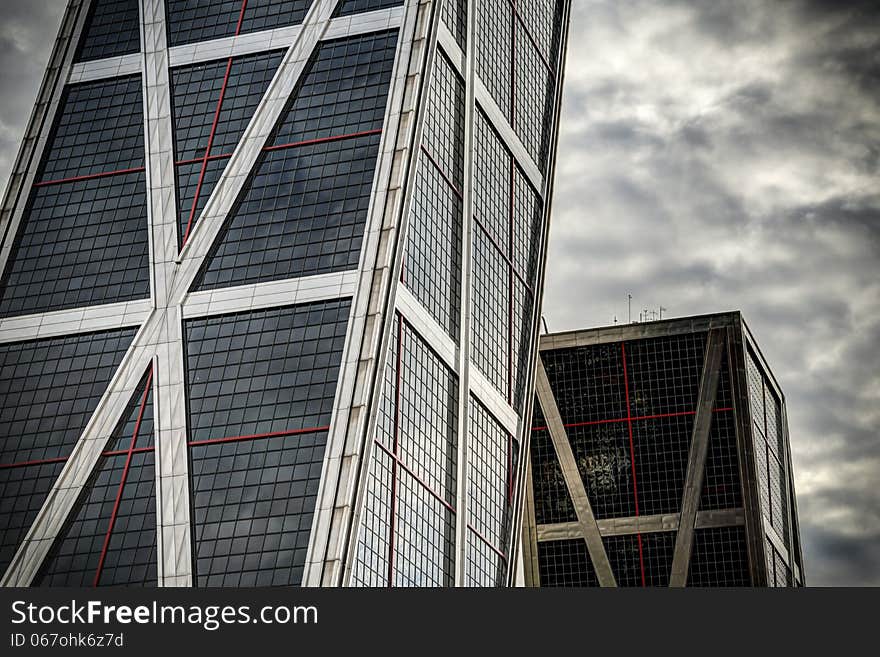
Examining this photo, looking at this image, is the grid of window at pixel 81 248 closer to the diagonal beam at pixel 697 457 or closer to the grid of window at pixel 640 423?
the grid of window at pixel 640 423

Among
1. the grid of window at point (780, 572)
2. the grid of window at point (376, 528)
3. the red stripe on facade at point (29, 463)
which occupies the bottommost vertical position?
the grid of window at point (376, 528)

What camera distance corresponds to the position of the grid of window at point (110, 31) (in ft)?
218

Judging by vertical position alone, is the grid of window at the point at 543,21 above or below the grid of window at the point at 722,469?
above

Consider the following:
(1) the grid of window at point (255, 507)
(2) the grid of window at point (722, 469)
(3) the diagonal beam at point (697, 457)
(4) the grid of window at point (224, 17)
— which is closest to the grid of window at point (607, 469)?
(3) the diagonal beam at point (697, 457)

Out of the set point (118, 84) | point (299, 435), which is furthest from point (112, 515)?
point (118, 84)

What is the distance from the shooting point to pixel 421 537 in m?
57.0

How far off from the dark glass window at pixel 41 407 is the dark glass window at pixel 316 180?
5407 mm

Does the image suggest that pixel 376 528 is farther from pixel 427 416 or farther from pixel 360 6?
pixel 360 6

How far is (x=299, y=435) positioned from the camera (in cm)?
5262

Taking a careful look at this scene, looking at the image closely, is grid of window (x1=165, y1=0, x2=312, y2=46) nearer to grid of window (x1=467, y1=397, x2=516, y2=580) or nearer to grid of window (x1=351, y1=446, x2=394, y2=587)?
grid of window (x1=467, y1=397, x2=516, y2=580)

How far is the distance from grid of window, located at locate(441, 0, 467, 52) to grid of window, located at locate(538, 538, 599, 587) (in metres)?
30.7

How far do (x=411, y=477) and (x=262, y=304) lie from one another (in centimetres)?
875

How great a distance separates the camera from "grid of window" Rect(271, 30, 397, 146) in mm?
59719

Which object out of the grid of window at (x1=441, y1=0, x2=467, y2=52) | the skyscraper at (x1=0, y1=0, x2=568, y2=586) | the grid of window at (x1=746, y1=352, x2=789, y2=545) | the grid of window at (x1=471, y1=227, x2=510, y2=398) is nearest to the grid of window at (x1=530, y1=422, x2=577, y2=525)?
the grid of window at (x1=746, y1=352, x2=789, y2=545)
